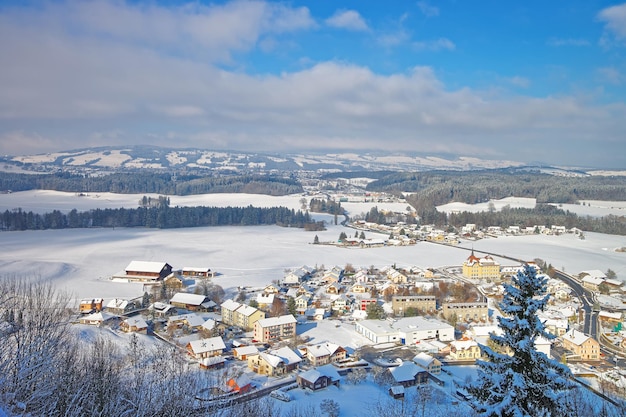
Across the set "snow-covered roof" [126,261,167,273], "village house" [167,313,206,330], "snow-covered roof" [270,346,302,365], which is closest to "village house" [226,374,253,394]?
"snow-covered roof" [270,346,302,365]

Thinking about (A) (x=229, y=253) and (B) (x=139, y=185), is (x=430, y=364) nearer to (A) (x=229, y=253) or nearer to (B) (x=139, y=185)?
(A) (x=229, y=253)

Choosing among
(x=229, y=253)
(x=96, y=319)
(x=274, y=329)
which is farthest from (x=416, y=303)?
(x=229, y=253)

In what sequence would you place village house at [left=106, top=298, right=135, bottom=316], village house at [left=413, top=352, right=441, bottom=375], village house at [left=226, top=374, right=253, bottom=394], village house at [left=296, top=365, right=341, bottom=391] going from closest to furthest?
village house at [left=226, top=374, right=253, bottom=394] < village house at [left=296, top=365, right=341, bottom=391] < village house at [left=413, top=352, right=441, bottom=375] < village house at [left=106, top=298, right=135, bottom=316]

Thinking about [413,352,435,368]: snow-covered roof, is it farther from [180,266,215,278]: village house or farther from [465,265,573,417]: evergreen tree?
[180,266,215,278]: village house

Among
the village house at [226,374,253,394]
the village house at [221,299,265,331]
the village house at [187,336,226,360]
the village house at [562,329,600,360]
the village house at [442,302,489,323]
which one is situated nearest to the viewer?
the village house at [226,374,253,394]

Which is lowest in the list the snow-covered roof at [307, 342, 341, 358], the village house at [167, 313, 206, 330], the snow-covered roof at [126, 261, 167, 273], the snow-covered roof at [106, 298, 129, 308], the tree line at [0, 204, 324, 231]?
the village house at [167, 313, 206, 330]

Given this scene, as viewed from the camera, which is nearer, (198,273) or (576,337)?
(576,337)
